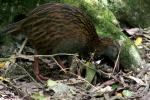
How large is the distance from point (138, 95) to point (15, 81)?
1558mm

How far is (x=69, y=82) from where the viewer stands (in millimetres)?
6746

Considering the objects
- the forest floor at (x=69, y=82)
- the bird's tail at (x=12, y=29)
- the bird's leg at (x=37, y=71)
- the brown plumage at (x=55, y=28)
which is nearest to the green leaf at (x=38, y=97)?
the forest floor at (x=69, y=82)

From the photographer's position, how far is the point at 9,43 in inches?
306

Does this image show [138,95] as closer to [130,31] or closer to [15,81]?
[15,81]

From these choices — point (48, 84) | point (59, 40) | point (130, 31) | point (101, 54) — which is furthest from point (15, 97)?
point (130, 31)

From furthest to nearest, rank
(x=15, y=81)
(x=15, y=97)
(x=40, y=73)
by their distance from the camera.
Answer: (x=40, y=73), (x=15, y=81), (x=15, y=97)

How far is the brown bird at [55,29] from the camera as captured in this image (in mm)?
6871

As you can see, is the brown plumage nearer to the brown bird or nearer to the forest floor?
the brown bird

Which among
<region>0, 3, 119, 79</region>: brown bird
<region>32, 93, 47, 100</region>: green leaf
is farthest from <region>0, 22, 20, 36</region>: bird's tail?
<region>32, 93, 47, 100</region>: green leaf

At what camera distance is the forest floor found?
6.22m

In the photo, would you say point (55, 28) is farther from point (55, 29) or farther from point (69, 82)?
point (69, 82)

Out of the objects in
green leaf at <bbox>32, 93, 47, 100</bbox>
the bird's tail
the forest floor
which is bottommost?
the forest floor

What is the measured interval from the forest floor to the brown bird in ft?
0.56

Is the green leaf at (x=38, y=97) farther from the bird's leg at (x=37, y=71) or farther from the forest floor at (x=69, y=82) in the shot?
the bird's leg at (x=37, y=71)
